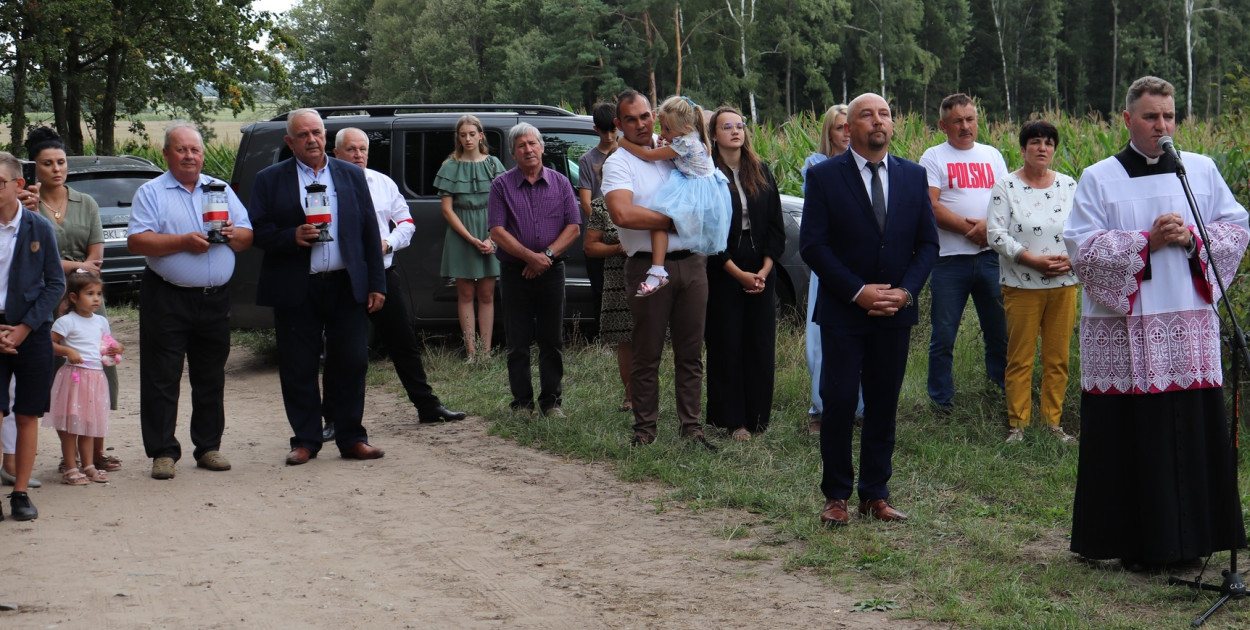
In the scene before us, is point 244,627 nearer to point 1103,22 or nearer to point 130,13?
point 130,13

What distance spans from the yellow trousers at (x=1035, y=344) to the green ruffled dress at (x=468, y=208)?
176 inches

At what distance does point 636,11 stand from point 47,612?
58530 mm

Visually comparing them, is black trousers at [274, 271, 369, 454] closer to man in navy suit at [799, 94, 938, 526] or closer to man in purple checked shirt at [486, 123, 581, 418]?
man in purple checked shirt at [486, 123, 581, 418]

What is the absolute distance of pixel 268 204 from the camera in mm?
7629

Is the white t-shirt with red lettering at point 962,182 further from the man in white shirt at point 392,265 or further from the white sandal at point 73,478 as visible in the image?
the white sandal at point 73,478

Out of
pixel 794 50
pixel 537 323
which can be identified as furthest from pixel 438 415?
pixel 794 50

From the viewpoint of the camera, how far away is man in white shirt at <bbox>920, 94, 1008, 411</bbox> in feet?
25.9

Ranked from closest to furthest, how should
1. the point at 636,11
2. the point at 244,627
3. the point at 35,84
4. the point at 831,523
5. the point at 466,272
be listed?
the point at 244,627, the point at 831,523, the point at 466,272, the point at 35,84, the point at 636,11

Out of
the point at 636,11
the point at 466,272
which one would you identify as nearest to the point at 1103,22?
the point at 636,11

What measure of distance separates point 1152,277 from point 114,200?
518 inches

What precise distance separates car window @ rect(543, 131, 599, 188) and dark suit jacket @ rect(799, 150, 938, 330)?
5.15 metres

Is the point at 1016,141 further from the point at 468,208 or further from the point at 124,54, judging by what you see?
the point at 124,54

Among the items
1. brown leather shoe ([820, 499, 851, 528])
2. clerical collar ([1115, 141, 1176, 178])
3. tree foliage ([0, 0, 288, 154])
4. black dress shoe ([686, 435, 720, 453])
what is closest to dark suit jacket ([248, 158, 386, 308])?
black dress shoe ([686, 435, 720, 453])

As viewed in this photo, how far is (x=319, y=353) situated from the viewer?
789 centimetres
